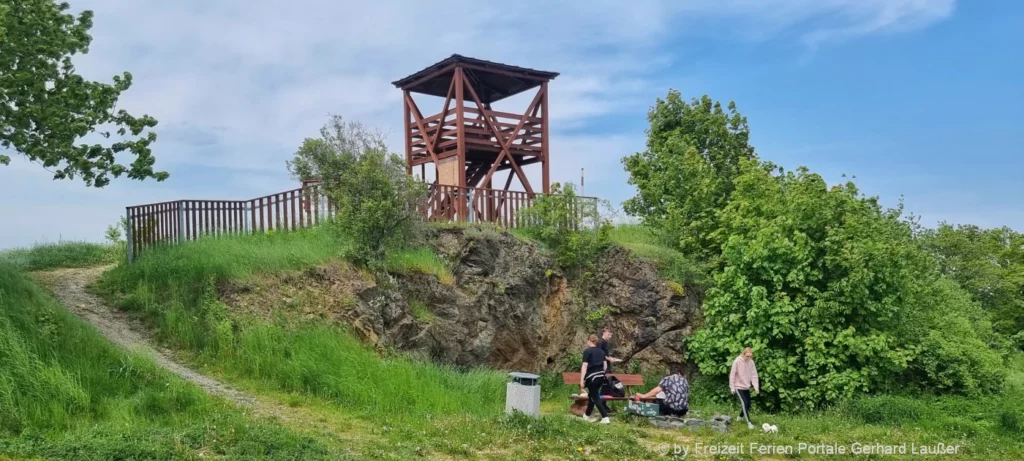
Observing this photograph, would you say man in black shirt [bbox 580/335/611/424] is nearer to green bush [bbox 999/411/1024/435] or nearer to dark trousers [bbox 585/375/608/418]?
dark trousers [bbox 585/375/608/418]

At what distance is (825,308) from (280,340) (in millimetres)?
10892

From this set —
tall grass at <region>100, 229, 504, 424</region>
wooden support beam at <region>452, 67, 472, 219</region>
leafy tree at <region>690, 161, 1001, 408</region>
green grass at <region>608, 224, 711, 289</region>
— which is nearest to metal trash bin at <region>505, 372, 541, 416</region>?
tall grass at <region>100, 229, 504, 424</region>

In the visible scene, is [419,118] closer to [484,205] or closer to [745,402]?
[484,205]

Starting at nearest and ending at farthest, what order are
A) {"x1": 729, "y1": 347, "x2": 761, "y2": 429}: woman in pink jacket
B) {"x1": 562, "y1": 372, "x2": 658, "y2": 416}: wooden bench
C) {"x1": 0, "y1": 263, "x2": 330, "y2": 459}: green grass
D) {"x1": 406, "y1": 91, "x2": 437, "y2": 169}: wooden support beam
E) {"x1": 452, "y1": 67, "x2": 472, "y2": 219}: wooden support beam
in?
1. {"x1": 0, "y1": 263, "x2": 330, "y2": 459}: green grass
2. {"x1": 562, "y1": 372, "x2": 658, "y2": 416}: wooden bench
3. {"x1": 729, "y1": 347, "x2": 761, "y2": 429}: woman in pink jacket
4. {"x1": 452, "y1": 67, "x2": 472, "y2": 219}: wooden support beam
5. {"x1": 406, "y1": 91, "x2": 437, "y2": 169}: wooden support beam

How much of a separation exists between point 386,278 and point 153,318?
4.34 meters

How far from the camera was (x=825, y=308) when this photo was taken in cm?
1650

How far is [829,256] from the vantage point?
16688 millimetres

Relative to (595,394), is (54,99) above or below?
above

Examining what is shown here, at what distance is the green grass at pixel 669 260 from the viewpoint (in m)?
19.2

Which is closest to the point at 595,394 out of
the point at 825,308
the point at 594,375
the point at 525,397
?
the point at 594,375

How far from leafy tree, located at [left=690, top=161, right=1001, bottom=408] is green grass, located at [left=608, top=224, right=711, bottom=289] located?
107cm

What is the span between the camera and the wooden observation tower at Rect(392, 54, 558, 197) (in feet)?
73.4

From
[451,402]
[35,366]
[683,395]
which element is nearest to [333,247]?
[451,402]

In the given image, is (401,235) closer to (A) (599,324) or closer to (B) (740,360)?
(A) (599,324)
